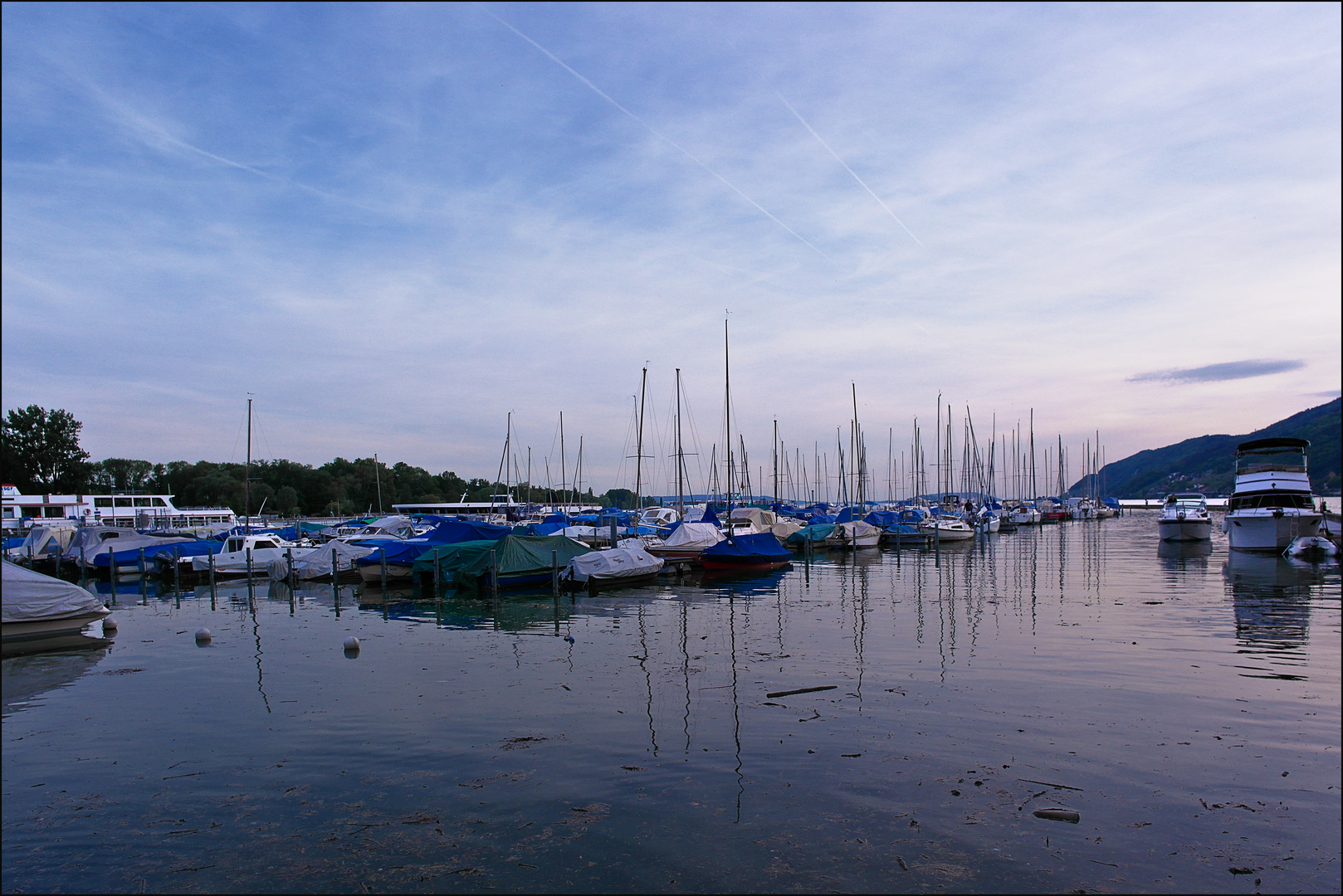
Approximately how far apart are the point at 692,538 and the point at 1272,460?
1420 inches

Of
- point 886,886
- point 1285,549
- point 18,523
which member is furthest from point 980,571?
point 18,523

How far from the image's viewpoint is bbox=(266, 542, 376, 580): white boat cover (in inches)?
1684

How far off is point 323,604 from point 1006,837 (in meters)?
30.4

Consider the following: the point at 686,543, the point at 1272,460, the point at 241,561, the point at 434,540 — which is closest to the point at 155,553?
the point at 241,561

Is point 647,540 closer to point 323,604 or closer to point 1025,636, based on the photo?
point 323,604

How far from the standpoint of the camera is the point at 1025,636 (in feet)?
73.9

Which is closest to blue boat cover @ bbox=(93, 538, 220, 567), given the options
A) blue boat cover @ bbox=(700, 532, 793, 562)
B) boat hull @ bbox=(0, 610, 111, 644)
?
boat hull @ bbox=(0, 610, 111, 644)

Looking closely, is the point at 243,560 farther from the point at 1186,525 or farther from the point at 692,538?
the point at 1186,525

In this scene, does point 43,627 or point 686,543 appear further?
point 686,543

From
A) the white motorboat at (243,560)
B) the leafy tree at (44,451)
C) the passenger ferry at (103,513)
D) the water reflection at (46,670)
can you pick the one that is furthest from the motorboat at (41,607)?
the leafy tree at (44,451)

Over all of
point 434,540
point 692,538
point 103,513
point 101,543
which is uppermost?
point 103,513

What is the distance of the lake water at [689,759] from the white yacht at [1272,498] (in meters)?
25.5

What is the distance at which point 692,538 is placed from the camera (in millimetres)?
45719

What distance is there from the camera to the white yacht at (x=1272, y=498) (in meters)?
45.8
